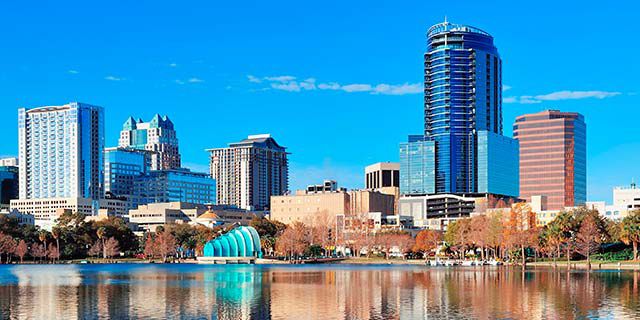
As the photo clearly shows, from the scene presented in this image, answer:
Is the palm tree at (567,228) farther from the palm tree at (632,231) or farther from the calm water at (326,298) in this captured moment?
the calm water at (326,298)

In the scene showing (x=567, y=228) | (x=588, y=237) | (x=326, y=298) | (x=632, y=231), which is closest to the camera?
(x=326, y=298)

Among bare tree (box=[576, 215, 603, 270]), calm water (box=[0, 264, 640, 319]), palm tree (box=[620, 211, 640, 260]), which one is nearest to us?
calm water (box=[0, 264, 640, 319])

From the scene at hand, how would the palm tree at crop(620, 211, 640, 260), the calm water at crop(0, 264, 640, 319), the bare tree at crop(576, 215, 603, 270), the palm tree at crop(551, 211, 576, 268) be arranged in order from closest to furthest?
the calm water at crop(0, 264, 640, 319), the palm tree at crop(620, 211, 640, 260), the bare tree at crop(576, 215, 603, 270), the palm tree at crop(551, 211, 576, 268)

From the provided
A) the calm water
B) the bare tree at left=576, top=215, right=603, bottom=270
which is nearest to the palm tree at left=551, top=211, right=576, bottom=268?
the bare tree at left=576, top=215, right=603, bottom=270

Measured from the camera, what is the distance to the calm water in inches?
2689

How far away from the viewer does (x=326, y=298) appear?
82.1 metres

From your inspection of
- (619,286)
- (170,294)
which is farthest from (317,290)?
(619,286)

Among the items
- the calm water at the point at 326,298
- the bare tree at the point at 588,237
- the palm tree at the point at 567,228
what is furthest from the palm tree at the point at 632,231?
the calm water at the point at 326,298

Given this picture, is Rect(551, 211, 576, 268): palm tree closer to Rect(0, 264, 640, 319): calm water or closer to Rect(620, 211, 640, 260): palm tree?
Rect(620, 211, 640, 260): palm tree

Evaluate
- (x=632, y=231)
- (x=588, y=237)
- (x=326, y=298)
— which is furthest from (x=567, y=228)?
(x=326, y=298)

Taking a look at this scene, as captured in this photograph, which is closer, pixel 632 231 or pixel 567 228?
pixel 632 231

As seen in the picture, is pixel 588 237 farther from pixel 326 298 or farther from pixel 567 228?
pixel 326 298

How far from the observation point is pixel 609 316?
218ft

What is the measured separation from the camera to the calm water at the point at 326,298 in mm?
68312
